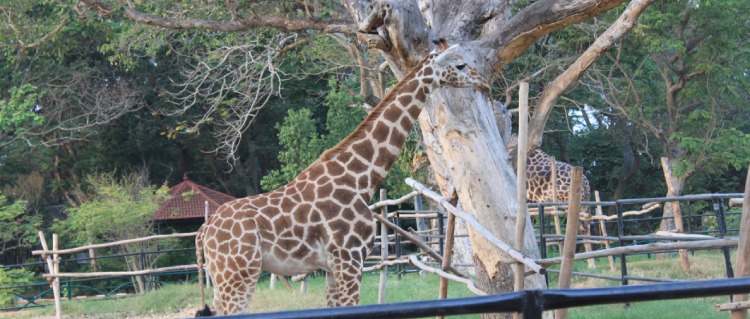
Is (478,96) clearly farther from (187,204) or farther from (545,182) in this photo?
(187,204)

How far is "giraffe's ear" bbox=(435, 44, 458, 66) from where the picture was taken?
625 cm

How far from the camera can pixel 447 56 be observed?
6289 millimetres

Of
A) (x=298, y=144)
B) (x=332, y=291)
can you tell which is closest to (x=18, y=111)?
(x=298, y=144)

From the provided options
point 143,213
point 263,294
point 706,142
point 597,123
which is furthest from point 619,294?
point 597,123

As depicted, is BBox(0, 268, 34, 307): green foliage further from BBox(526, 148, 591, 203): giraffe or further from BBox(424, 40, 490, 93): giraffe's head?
BBox(424, 40, 490, 93): giraffe's head

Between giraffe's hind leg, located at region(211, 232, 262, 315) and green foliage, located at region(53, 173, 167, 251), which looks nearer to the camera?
giraffe's hind leg, located at region(211, 232, 262, 315)

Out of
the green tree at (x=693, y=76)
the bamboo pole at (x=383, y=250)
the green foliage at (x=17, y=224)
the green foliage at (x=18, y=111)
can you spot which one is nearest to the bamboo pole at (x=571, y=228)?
the bamboo pole at (x=383, y=250)

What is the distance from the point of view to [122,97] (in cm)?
2069

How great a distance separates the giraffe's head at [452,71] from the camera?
6320 millimetres

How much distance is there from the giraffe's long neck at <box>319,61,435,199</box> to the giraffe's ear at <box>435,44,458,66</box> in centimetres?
12

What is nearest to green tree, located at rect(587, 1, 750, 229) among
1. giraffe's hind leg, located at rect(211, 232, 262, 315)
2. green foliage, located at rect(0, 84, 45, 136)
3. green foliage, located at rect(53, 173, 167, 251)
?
green foliage, located at rect(53, 173, 167, 251)

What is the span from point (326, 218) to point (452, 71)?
4.79 feet

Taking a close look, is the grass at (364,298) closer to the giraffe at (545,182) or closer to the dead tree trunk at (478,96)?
the giraffe at (545,182)

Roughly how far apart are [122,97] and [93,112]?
2.58ft
